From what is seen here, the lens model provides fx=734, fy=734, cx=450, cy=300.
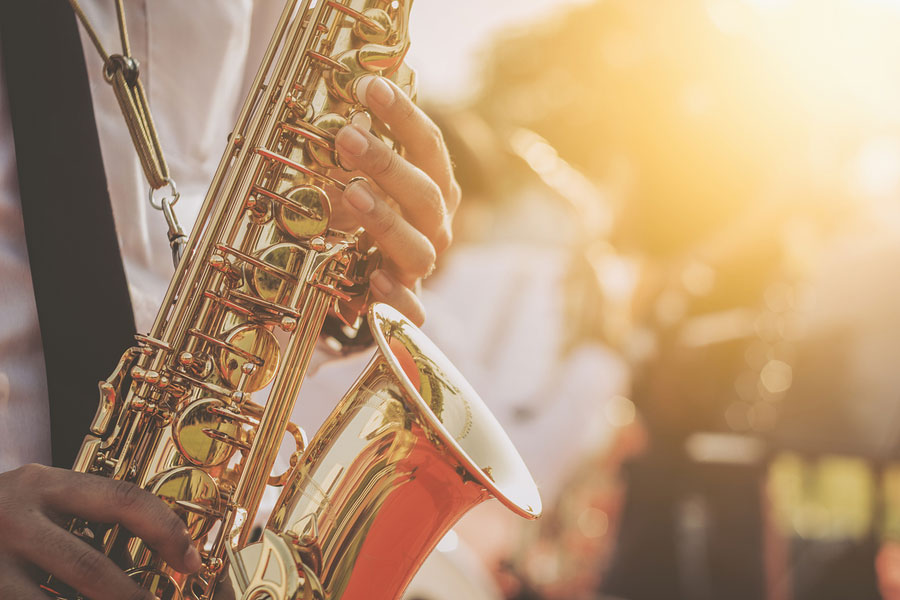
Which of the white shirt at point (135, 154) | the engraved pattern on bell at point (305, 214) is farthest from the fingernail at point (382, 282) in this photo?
the white shirt at point (135, 154)

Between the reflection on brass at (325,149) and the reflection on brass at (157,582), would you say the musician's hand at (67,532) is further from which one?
the reflection on brass at (325,149)

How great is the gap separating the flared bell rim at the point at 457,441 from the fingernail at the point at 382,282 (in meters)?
0.05

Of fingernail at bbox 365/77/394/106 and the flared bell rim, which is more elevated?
fingernail at bbox 365/77/394/106

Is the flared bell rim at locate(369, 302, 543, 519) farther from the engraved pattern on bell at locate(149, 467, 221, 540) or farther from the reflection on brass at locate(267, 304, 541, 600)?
the engraved pattern on bell at locate(149, 467, 221, 540)

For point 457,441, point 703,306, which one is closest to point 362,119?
point 457,441

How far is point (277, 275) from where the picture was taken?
1.17 meters

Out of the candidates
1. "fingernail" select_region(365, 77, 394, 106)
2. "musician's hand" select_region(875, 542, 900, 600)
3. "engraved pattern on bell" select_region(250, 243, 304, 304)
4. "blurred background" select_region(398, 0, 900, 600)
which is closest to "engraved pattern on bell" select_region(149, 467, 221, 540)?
"engraved pattern on bell" select_region(250, 243, 304, 304)

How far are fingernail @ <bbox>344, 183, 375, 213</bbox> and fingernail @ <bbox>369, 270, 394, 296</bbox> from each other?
0.15m

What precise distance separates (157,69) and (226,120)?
17 centimetres

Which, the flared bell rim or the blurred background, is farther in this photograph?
the blurred background

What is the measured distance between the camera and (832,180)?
15.8 ft

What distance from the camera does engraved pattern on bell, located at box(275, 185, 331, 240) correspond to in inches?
46.4

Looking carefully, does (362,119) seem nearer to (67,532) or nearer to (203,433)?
(203,433)

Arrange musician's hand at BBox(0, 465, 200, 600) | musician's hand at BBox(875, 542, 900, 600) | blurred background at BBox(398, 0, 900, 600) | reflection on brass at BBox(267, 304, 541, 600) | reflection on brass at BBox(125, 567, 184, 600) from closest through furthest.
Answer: musician's hand at BBox(0, 465, 200, 600), reflection on brass at BBox(125, 567, 184, 600), reflection on brass at BBox(267, 304, 541, 600), blurred background at BBox(398, 0, 900, 600), musician's hand at BBox(875, 542, 900, 600)
